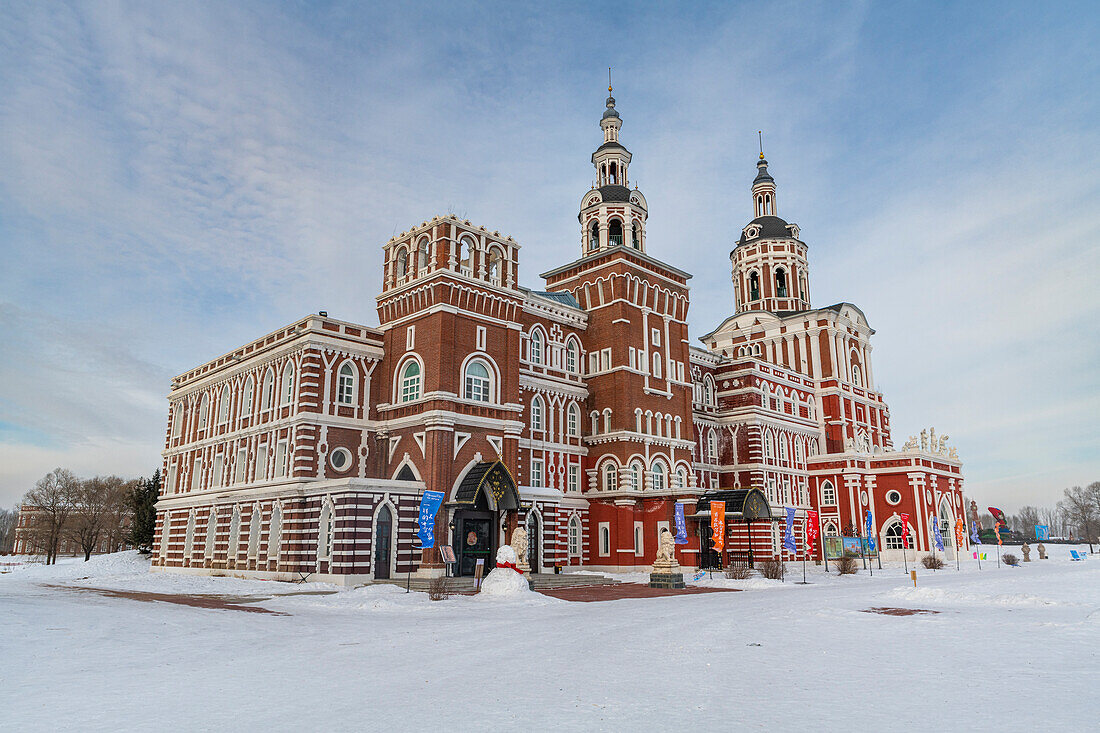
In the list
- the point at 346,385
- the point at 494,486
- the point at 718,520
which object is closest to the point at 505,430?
the point at 494,486

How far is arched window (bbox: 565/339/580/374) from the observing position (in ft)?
153

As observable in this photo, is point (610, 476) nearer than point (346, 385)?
No

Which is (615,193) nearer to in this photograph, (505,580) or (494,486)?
(494,486)

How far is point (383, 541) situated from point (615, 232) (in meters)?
27.8

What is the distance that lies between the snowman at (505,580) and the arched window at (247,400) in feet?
67.7

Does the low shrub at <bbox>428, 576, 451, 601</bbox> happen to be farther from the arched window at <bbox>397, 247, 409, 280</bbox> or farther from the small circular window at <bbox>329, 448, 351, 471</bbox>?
the arched window at <bbox>397, 247, 409, 280</bbox>

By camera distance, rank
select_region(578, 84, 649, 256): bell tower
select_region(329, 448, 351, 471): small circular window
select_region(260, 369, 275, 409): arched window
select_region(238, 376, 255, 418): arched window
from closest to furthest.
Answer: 1. select_region(329, 448, 351, 471): small circular window
2. select_region(260, 369, 275, 409): arched window
3. select_region(238, 376, 255, 418): arched window
4. select_region(578, 84, 649, 256): bell tower

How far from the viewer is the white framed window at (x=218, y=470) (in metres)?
43.1

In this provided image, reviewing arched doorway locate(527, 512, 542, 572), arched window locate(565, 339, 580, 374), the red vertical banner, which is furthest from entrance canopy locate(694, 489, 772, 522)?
arched window locate(565, 339, 580, 374)

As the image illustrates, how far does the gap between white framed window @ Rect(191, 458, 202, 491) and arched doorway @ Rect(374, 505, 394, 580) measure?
18.3 meters

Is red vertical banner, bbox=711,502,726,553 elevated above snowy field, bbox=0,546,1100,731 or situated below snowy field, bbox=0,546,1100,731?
above

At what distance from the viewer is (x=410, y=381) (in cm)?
3753

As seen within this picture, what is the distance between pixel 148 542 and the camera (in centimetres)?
5562

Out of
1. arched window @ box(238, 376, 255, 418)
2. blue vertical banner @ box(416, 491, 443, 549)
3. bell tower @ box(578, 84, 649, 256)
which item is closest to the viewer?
blue vertical banner @ box(416, 491, 443, 549)
